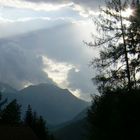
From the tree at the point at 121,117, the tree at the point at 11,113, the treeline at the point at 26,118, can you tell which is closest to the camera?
the tree at the point at 121,117

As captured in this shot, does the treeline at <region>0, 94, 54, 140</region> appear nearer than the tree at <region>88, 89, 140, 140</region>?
No

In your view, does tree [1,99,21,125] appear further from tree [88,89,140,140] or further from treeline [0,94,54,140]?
tree [88,89,140,140]

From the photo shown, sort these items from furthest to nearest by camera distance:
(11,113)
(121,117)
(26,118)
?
1. (11,113)
2. (26,118)
3. (121,117)

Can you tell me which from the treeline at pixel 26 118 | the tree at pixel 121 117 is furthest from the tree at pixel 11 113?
the tree at pixel 121 117

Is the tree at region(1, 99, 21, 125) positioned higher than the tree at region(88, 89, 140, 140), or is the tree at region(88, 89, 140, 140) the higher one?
the tree at region(1, 99, 21, 125)

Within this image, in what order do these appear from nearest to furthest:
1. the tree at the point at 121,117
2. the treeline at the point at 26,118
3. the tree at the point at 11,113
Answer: the tree at the point at 121,117
the treeline at the point at 26,118
the tree at the point at 11,113

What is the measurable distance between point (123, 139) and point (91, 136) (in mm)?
5605

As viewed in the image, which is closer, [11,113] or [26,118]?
[26,118]

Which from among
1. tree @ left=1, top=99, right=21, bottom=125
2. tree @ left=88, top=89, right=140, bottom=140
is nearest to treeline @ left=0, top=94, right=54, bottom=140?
tree @ left=1, top=99, right=21, bottom=125

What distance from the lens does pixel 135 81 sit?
95.3ft

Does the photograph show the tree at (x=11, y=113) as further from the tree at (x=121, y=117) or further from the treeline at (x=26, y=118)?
the tree at (x=121, y=117)

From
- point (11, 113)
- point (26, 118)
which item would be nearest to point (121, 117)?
point (26, 118)

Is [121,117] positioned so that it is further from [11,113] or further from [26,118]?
[11,113]

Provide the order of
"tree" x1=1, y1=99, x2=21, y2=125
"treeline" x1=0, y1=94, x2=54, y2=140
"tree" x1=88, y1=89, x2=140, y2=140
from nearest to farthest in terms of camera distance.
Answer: "tree" x1=88, y1=89, x2=140, y2=140, "treeline" x1=0, y1=94, x2=54, y2=140, "tree" x1=1, y1=99, x2=21, y2=125
